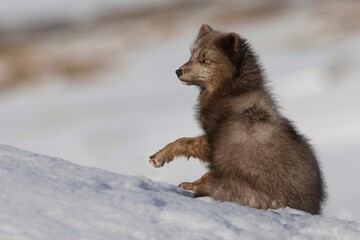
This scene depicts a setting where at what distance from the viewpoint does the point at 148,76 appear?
2184 cm

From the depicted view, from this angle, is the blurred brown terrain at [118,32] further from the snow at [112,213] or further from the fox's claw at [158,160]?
the snow at [112,213]

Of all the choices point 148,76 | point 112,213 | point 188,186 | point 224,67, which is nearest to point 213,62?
point 224,67

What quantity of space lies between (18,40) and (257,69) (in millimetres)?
22028

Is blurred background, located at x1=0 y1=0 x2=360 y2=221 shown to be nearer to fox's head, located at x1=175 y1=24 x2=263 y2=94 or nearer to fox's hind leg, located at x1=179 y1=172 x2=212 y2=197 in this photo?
fox's head, located at x1=175 y1=24 x2=263 y2=94

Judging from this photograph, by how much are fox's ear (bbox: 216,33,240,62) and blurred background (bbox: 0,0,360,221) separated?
11.9ft

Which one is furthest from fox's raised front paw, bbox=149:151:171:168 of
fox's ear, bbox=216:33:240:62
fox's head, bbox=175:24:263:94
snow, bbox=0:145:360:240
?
fox's ear, bbox=216:33:240:62

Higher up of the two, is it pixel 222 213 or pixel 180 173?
pixel 180 173

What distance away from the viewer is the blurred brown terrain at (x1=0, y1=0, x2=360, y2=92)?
80.8 ft

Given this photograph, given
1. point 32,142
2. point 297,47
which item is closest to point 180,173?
point 32,142

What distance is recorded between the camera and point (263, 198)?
6414 mm

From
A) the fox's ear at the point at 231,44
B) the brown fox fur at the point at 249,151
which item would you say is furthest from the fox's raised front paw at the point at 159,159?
the fox's ear at the point at 231,44

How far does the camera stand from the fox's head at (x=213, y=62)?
721 centimetres

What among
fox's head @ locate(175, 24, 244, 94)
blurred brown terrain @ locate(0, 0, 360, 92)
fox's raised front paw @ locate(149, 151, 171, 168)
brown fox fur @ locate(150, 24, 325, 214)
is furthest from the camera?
blurred brown terrain @ locate(0, 0, 360, 92)

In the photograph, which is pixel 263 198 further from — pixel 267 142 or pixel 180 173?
pixel 180 173
